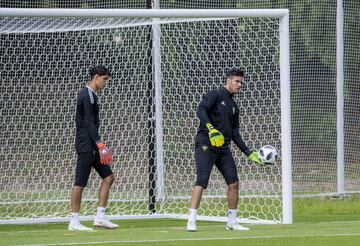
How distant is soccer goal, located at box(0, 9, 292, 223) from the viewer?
14859mm

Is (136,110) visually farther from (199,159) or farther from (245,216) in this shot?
(199,159)

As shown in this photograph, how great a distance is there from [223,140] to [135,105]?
3.22 meters

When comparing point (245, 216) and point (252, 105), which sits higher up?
point (252, 105)

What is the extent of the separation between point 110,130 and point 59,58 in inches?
47.2

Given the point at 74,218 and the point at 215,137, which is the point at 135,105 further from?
the point at 215,137

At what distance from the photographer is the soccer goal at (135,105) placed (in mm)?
14859

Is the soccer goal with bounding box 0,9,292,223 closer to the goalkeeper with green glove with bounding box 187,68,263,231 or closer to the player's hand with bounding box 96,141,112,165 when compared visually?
the goalkeeper with green glove with bounding box 187,68,263,231

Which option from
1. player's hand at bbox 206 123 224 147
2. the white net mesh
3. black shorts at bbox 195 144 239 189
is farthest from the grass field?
the white net mesh

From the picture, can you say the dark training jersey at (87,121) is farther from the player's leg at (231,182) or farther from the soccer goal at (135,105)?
the soccer goal at (135,105)

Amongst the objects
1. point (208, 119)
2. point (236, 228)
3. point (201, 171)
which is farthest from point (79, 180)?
point (236, 228)

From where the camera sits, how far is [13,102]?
1489 cm

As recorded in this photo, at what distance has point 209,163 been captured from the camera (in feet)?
41.1

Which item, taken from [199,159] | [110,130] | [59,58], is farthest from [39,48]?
[199,159]

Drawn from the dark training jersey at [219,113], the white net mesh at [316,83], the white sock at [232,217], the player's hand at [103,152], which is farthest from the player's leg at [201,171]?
the white net mesh at [316,83]
